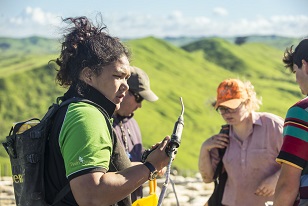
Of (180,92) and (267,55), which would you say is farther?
(267,55)

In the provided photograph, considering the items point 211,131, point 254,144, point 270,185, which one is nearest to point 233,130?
point 254,144

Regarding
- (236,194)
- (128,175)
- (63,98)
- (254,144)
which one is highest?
(63,98)

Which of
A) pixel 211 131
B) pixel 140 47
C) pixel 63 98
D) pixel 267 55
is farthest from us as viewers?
pixel 267 55

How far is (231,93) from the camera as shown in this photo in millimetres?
4809

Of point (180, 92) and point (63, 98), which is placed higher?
point (63, 98)

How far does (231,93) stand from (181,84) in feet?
151

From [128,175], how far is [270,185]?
222 centimetres

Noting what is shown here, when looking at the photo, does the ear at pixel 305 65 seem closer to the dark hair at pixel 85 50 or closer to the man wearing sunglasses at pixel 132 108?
the dark hair at pixel 85 50

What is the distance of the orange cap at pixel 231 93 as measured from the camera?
15.7ft

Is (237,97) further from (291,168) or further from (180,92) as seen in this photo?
(180,92)

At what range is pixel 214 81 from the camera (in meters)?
55.5

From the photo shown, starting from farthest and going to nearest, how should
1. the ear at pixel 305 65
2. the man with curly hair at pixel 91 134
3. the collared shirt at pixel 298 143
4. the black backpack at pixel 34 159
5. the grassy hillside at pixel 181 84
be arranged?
the grassy hillside at pixel 181 84 < the ear at pixel 305 65 < the collared shirt at pixel 298 143 < the black backpack at pixel 34 159 < the man with curly hair at pixel 91 134

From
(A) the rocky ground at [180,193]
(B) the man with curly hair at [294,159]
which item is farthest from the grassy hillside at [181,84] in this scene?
(B) the man with curly hair at [294,159]

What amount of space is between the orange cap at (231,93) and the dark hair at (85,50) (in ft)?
6.61
